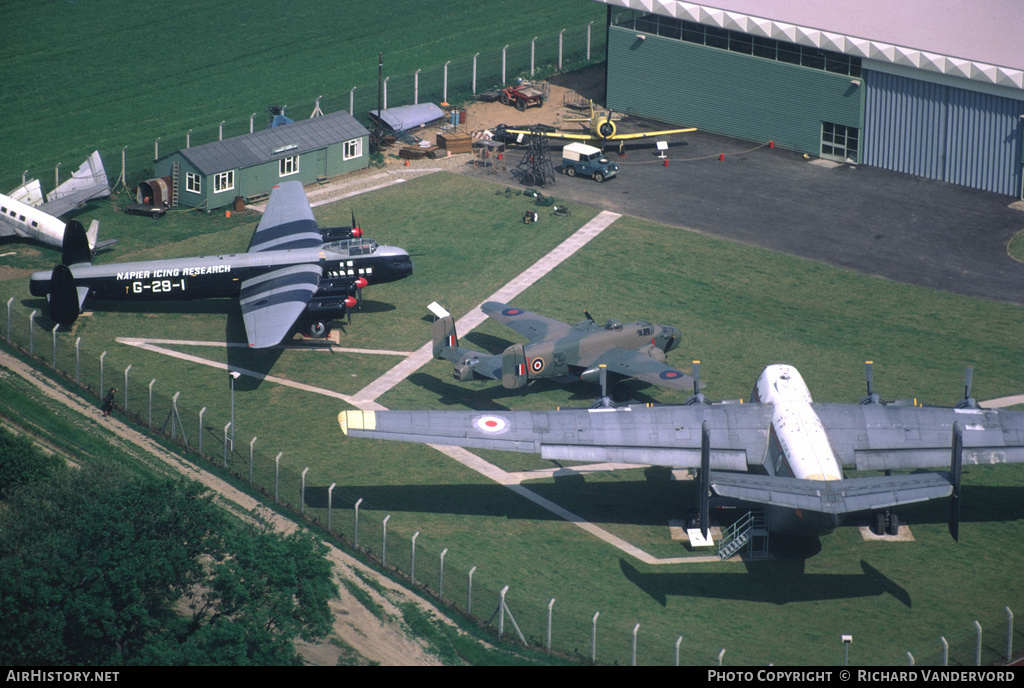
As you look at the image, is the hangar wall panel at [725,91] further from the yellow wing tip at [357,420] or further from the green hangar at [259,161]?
the yellow wing tip at [357,420]

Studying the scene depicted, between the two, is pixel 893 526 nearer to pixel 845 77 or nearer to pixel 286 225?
pixel 286 225

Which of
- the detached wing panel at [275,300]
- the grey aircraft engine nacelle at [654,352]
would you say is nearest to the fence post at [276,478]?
the detached wing panel at [275,300]

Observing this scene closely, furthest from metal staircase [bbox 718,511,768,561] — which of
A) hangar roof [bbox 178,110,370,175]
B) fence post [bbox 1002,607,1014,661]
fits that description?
hangar roof [bbox 178,110,370,175]

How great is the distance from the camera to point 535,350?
60.5 metres

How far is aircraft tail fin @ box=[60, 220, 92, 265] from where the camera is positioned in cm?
6806

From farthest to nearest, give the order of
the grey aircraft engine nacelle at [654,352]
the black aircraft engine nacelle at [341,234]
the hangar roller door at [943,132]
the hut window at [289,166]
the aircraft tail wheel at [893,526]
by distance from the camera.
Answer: the hut window at [289,166]
the hangar roller door at [943,132]
the black aircraft engine nacelle at [341,234]
the grey aircraft engine nacelle at [654,352]
the aircraft tail wheel at [893,526]

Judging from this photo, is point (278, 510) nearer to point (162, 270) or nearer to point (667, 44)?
point (162, 270)

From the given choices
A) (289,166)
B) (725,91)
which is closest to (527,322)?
(289,166)

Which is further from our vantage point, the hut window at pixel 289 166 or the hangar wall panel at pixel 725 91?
the hangar wall panel at pixel 725 91

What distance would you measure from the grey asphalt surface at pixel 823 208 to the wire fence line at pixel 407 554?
35.1m

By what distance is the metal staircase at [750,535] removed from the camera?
49406 mm

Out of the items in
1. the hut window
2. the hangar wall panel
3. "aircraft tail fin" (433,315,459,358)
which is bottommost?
"aircraft tail fin" (433,315,459,358)

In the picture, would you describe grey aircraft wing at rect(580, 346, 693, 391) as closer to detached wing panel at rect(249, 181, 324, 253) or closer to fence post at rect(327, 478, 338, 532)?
fence post at rect(327, 478, 338, 532)

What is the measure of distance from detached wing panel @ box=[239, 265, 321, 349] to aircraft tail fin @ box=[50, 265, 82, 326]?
343 inches
